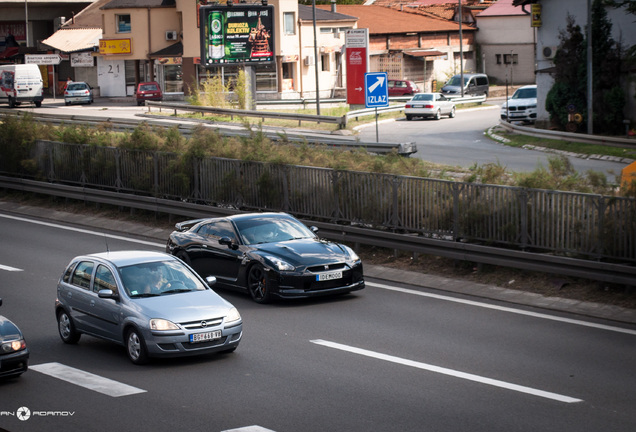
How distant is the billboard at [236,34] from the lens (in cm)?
6047

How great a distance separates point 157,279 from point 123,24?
61846 mm

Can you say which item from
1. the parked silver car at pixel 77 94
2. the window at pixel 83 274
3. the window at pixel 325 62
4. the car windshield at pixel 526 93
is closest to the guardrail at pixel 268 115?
the car windshield at pixel 526 93

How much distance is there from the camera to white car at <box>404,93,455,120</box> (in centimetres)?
5119

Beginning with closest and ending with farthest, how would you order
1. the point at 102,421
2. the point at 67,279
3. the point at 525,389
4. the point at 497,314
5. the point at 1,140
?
the point at 102,421, the point at 525,389, the point at 67,279, the point at 497,314, the point at 1,140

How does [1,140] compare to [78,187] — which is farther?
[1,140]

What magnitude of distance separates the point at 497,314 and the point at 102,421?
263 inches

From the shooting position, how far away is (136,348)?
37.5ft

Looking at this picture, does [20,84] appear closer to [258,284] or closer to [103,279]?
[258,284]

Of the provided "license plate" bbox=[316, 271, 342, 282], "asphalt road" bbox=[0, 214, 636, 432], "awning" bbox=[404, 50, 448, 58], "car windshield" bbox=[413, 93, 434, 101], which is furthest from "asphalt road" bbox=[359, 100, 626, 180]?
"awning" bbox=[404, 50, 448, 58]

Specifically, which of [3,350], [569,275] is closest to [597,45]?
[569,275]

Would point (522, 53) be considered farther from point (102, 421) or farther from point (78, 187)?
point (102, 421)

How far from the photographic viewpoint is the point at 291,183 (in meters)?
20.0

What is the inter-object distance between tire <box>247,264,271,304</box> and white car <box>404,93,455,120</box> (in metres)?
37.3

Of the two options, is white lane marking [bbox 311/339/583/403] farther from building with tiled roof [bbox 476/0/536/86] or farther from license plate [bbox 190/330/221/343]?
building with tiled roof [bbox 476/0/536/86]
